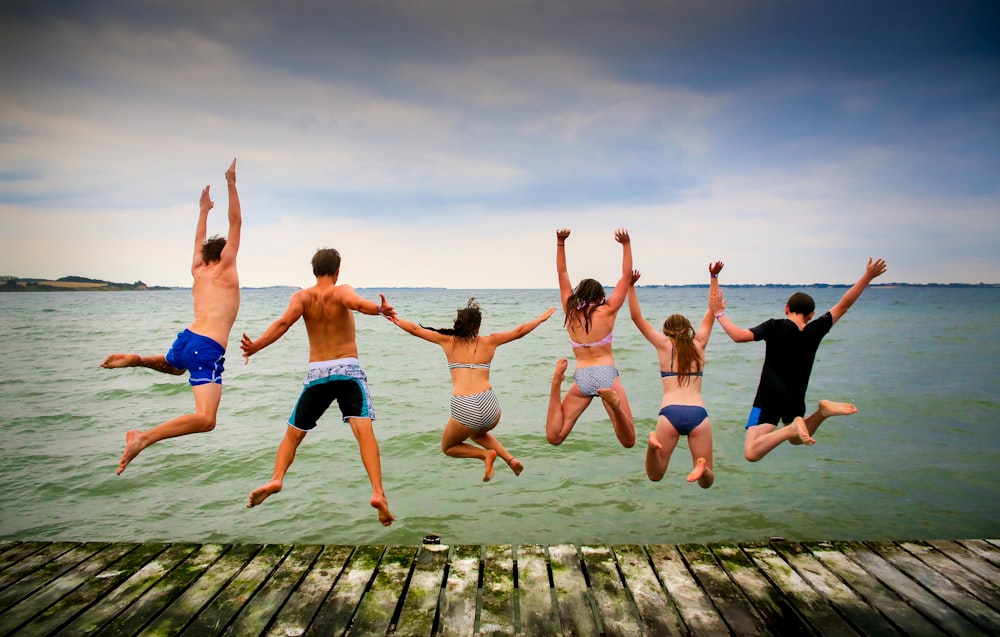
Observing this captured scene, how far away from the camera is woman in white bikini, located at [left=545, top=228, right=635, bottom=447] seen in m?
7.05

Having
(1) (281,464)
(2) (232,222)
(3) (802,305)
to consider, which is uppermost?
(2) (232,222)

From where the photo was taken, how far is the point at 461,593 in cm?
570

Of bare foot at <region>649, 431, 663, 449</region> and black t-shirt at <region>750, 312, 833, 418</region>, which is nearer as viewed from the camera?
bare foot at <region>649, 431, 663, 449</region>

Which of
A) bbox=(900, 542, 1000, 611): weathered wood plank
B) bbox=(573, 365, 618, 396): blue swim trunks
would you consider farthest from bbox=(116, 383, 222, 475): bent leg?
bbox=(900, 542, 1000, 611): weathered wood plank

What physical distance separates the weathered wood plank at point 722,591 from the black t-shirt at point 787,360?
1.83 meters

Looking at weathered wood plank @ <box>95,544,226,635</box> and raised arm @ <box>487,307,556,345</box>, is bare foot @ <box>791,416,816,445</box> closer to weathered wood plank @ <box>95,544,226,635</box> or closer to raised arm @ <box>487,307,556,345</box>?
raised arm @ <box>487,307,556,345</box>

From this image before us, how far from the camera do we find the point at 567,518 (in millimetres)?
9664

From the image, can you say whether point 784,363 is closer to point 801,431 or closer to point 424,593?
point 801,431

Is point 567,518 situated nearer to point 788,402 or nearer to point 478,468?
point 478,468

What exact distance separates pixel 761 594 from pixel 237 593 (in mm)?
5095

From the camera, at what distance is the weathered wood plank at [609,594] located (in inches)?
203

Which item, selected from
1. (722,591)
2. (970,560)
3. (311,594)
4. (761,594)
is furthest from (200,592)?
(970,560)

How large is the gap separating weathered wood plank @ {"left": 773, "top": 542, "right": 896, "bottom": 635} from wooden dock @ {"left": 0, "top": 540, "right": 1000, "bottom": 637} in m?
0.02

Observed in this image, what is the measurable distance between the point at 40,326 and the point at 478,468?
4912cm
